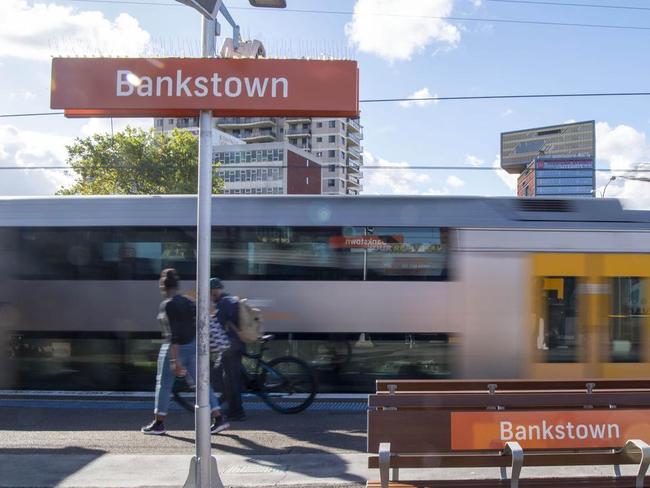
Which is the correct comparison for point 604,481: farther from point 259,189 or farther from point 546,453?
point 259,189

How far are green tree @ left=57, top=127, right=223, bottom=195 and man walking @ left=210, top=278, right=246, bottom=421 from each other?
27.6 meters

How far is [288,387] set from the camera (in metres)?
8.46

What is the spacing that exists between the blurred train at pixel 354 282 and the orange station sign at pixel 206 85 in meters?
5.04

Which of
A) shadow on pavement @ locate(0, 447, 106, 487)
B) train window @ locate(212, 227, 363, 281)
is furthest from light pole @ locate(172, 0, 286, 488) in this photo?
train window @ locate(212, 227, 363, 281)

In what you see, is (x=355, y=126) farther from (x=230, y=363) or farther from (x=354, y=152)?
(x=230, y=363)

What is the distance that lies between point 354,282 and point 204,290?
5.15m

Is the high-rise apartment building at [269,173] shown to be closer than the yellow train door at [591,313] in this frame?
No

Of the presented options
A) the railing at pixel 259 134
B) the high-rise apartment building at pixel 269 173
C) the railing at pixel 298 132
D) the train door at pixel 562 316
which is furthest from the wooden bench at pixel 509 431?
the railing at pixel 298 132

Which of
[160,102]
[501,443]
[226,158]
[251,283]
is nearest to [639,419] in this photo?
[501,443]

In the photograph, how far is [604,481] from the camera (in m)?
4.68

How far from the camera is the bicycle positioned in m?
8.42

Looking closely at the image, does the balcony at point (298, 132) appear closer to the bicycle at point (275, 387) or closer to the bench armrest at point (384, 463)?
the bicycle at point (275, 387)

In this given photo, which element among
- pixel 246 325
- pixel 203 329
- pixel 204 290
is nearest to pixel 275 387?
pixel 246 325

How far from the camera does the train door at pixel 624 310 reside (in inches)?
356
